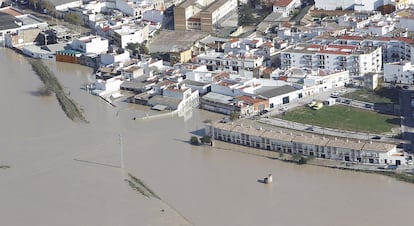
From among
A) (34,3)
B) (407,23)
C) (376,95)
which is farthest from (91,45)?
(376,95)

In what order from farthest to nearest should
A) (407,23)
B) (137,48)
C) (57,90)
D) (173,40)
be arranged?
1. (173,40)
2. (137,48)
3. (407,23)
4. (57,90)

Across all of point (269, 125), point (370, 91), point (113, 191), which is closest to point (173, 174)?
point (113, 191)

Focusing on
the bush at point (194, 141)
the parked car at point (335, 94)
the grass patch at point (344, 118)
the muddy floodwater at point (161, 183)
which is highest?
the parked car at point (335, 94)

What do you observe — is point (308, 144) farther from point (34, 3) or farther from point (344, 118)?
point (34, 3)

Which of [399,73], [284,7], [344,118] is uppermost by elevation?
[284,7]

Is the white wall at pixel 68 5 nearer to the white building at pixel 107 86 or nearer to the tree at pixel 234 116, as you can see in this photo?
the white building at pixel 107 86

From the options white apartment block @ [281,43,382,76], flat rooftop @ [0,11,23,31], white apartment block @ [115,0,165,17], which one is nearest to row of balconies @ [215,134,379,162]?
white apartment block @ [281,43,382,76]

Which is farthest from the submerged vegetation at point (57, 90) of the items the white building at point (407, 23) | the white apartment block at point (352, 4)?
the white building at point (407, 23)
